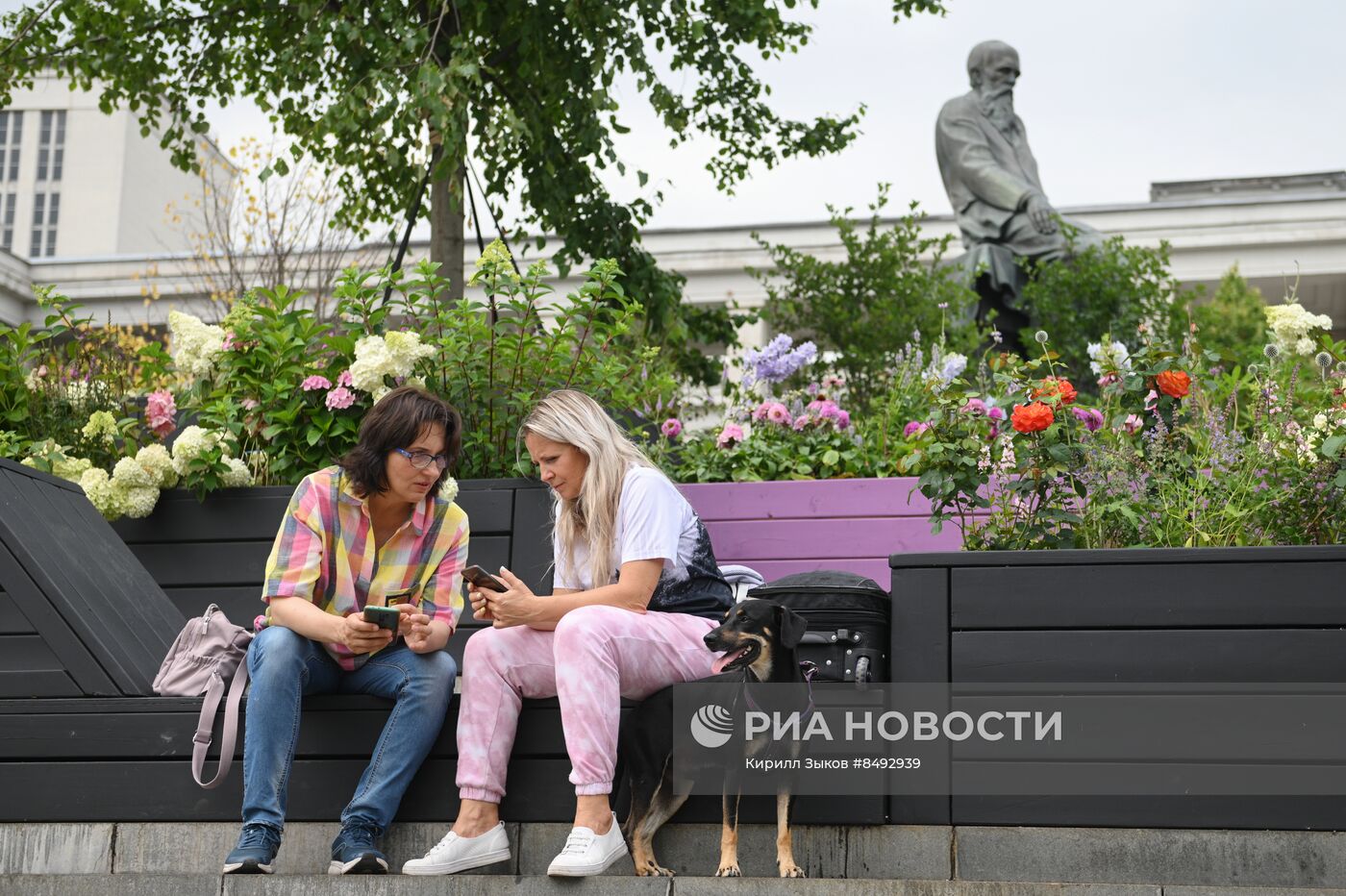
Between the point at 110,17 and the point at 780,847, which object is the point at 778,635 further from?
the point at 110,17

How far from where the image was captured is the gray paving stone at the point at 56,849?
3643mm

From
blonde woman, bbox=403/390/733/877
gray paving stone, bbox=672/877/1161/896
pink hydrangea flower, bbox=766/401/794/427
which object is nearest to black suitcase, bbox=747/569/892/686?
blonde woman, bbox=403/390/733/877

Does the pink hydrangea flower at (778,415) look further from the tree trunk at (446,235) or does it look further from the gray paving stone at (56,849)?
the gray paving stone at (56,849)

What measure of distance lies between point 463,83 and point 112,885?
14.7 ft

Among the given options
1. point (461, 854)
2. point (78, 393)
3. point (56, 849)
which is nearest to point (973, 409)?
point (461, 854)

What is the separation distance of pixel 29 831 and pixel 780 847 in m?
1.92

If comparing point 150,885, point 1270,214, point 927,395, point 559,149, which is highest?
point 1270,214

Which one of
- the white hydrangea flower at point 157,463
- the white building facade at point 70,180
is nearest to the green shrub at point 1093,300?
the white hydrangea flower at point 157,463

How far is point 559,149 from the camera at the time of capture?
25.8 ft

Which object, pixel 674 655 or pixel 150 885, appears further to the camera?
pixel 674 655

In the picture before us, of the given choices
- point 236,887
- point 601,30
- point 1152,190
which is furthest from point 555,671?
point 1152,190

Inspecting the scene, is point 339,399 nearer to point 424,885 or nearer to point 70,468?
point 70,468

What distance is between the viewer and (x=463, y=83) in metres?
6.79

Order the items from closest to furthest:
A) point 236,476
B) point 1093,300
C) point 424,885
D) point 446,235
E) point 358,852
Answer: point 424,885, point 358,852, point 236,476, point 446,235, point 1093,300
